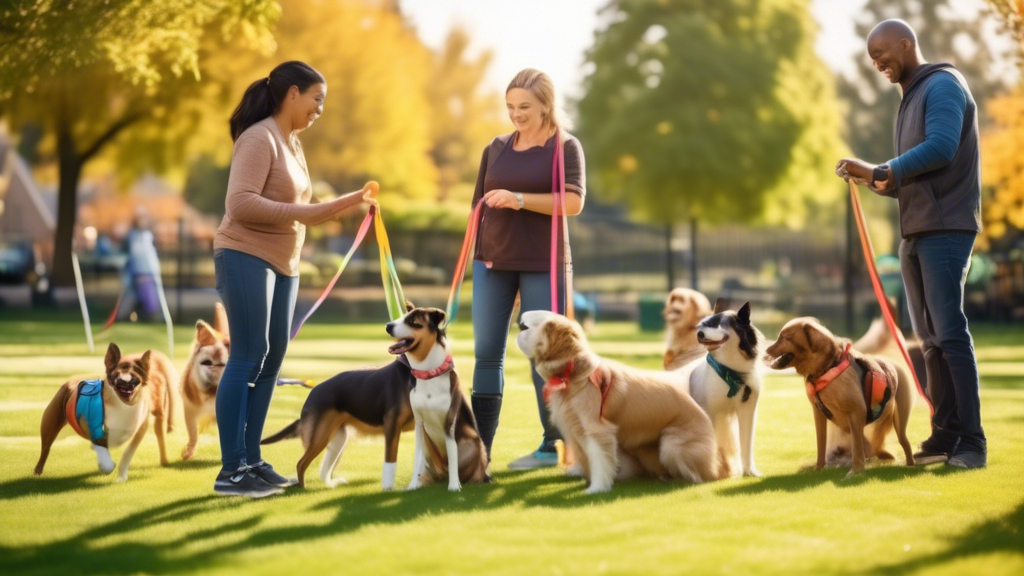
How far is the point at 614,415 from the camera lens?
19.2 ft

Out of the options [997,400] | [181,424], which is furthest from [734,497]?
[997,400]

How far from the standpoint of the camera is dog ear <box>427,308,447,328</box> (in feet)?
18.9

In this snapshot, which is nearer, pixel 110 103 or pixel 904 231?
pixel 904 231

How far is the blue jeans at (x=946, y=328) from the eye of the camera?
20.3 ft

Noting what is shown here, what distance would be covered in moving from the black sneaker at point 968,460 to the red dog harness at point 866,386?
1.69ft

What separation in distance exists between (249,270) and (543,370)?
1.55 metres

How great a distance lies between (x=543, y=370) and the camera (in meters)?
5.77

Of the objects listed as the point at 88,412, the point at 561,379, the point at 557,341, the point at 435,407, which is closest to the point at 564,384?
the point at 561,379

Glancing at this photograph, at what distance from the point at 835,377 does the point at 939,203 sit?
1111 mm

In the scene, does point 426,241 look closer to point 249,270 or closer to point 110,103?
point 110,103

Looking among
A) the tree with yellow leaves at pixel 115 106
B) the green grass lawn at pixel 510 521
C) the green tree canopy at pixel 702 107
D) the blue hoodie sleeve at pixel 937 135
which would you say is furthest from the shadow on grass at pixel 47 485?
the green tree canopy at pixel 702 107

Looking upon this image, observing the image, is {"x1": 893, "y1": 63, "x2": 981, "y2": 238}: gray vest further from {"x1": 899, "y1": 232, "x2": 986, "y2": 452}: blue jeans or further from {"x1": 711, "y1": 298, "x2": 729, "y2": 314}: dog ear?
{"x1": 711, "y1": 298, "x2": 729, "y2": 314}: dog ear

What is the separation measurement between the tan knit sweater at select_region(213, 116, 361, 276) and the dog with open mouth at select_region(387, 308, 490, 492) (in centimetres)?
67

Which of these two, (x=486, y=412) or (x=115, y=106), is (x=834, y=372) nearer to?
(x=486, y=412)
